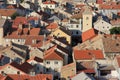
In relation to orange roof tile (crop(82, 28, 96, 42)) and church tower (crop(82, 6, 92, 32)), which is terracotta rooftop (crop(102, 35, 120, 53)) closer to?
orange roof tile (crop(82, 28, 96, 42))

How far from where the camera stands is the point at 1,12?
109 meters

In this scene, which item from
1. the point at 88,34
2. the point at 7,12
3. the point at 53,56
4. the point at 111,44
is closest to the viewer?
the point at 53,56

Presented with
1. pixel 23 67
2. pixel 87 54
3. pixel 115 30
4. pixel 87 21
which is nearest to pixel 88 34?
pixel 115 30

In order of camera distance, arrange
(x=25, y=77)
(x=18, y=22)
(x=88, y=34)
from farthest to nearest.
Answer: (x=18, y=22) → (x=88, y=34) → (x=25, y=77)

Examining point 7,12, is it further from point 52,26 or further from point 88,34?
point 88,34

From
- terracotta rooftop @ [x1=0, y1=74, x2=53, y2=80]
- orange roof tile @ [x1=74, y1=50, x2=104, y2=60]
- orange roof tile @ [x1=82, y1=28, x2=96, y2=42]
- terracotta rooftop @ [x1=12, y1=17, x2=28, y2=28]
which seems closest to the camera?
terracotta rooftop @ [x1=0, y1=74, x2=53, y2=80]

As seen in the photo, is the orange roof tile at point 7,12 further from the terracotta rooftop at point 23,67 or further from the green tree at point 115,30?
the terracotta rooftop at point 23,67

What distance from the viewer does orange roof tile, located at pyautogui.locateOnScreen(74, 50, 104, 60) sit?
66.1m

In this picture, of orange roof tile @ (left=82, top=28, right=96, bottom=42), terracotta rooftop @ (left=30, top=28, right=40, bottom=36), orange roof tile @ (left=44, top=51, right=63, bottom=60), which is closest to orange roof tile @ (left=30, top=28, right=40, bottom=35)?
terracotta rooftop @ (left=30, top=28, right=40, bottom=36)

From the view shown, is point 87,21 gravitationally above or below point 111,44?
below

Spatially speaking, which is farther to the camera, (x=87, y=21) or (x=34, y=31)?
(x=87, y=21)

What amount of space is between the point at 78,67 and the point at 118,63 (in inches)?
216

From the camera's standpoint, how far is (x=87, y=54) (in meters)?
66.8

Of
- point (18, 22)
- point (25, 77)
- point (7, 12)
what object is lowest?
point (7, 12)
